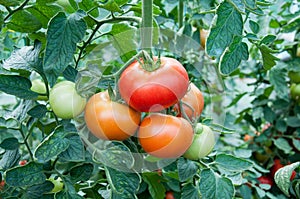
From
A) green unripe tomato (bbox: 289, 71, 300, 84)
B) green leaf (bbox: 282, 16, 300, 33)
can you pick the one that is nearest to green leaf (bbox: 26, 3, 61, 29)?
green leaf (bbox: 282, 16, 300, 33)

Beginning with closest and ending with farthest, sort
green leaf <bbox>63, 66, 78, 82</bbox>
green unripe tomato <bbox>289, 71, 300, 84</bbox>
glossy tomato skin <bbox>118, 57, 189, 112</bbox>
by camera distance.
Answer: glossy tomato skin <bbox>118, 57, 189, 112</bbox> < green leaf <bbox>63, 66, 78, 82</bbox> < green unripe tomato <bbox>289, 71, 300, 84</bbox>

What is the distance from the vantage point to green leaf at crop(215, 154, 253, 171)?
75cm

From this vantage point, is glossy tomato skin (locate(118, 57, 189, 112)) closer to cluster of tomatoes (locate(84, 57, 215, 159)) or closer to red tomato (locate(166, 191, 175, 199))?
cluster of tomatoes (locate(84, 57, 215, 159))

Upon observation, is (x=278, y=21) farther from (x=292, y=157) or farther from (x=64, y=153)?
(x=64, y=153)

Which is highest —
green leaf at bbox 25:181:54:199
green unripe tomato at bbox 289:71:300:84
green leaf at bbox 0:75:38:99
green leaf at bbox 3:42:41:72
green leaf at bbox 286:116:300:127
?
green leaf at bbox 3:42:41:72

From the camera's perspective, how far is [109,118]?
0.59 m

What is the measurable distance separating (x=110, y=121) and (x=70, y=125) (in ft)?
0.31

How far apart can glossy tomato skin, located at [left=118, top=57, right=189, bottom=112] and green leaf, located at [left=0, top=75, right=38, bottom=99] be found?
17cm

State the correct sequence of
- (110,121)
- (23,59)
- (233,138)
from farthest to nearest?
(233,138)
(23,59)
(110,121)

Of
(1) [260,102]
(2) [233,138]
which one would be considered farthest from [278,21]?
(2) [233,138]

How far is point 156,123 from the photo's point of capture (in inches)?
23.6

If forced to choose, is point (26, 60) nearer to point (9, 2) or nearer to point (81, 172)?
point (9, 2)

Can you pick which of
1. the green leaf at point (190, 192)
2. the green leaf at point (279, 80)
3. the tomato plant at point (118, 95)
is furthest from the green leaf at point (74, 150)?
the green leaf at point (279, 80)

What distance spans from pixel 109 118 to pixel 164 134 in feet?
0.24
